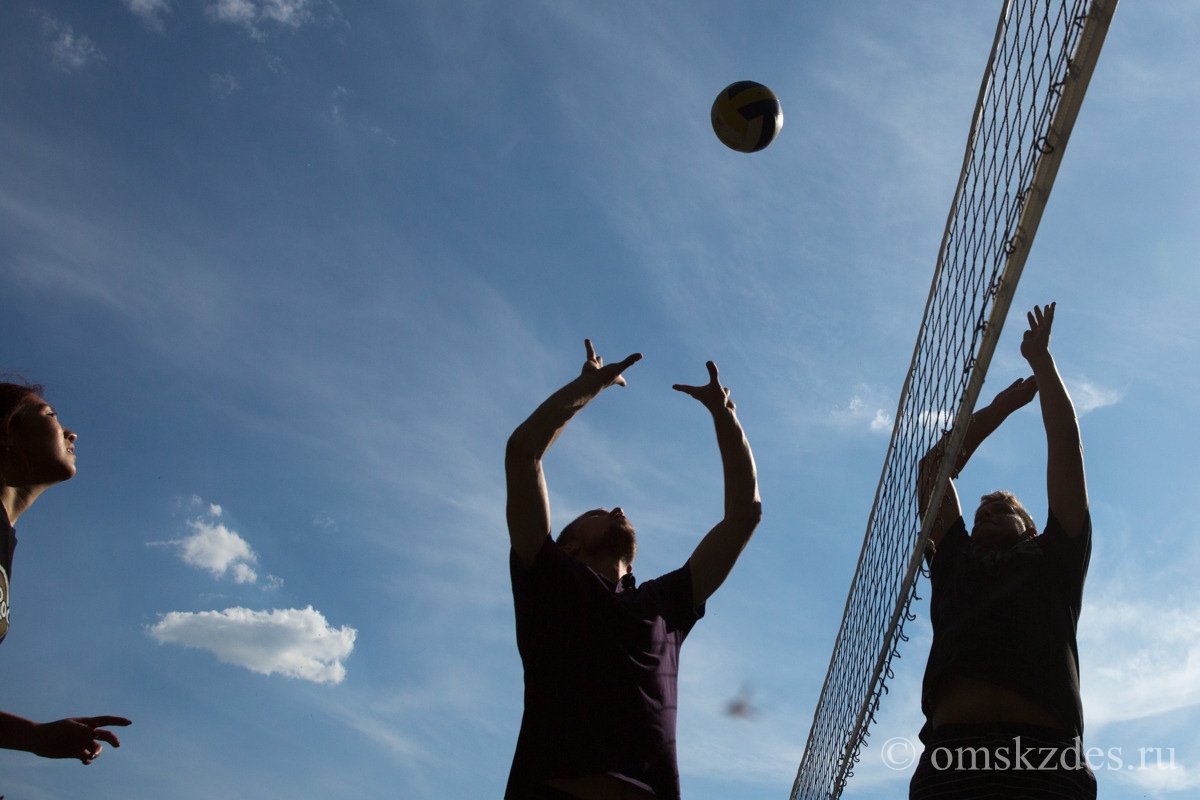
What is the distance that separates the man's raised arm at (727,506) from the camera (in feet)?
10.2

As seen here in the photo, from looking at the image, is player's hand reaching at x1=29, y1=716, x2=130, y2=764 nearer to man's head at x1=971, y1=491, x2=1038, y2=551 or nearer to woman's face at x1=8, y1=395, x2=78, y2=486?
woman's face at x1=8, y1=395, x2=78, y2=486

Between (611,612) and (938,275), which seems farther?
(938,275)

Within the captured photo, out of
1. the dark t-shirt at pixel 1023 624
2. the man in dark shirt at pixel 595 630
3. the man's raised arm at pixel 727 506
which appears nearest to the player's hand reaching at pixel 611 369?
the man in dark shirt at pixel 595 630

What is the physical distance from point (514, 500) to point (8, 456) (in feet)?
5.20

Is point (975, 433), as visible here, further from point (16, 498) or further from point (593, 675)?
→ point (16, 498)

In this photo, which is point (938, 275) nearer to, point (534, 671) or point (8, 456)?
point (534, 671)

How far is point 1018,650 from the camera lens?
3.20 m

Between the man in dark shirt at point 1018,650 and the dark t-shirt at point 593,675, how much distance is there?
108cm

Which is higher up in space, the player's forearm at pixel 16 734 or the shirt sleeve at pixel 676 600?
the shirt sleeve at pixel 676 600

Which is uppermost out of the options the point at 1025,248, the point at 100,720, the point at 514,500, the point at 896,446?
the point at 896,446

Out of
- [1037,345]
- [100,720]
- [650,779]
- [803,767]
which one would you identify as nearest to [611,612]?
[650,779]

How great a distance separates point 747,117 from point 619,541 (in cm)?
449

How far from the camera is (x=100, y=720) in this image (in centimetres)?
270

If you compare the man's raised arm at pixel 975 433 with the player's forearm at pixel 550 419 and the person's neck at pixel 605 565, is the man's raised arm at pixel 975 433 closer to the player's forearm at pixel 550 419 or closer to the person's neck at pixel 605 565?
the person's neck at pixel 605 565
